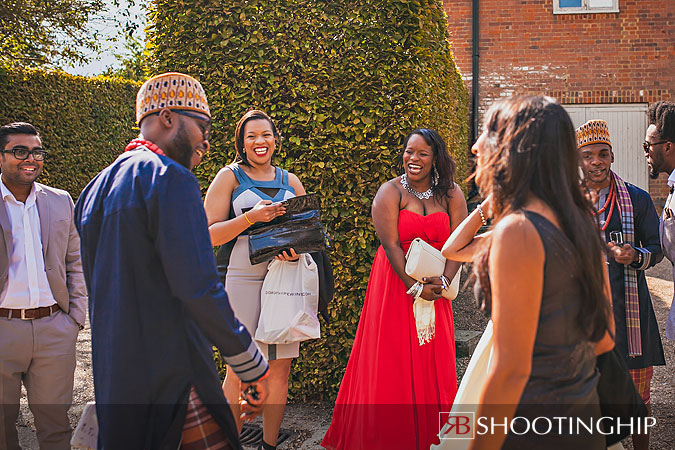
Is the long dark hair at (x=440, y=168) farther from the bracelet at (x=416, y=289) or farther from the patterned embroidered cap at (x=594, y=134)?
the patterned embroidered cap at (x=594, y=134)

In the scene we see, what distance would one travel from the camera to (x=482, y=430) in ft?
6.38

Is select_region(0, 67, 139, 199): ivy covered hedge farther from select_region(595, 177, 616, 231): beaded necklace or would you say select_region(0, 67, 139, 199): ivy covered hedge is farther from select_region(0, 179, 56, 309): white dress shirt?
select_region(595, 177, 616, 231): beaded necklace

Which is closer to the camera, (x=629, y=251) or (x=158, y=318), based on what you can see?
(x=158, y=318)

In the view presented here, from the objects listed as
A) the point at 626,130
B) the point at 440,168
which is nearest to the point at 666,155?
the point at 440,168

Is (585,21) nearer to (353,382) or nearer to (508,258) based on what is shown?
(353,382)

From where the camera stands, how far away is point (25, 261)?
3.91 m

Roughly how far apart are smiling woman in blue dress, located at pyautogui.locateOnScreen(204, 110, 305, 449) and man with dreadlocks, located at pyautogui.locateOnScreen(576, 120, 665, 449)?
2.05 metres

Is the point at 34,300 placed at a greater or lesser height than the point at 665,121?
lesser

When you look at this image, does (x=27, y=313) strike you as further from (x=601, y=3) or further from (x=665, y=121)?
(x=601, y=3)

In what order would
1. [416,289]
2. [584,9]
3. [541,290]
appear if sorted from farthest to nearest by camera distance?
[584,9]
[416,289]
[541,290]

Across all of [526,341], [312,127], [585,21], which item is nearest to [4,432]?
[312,127]

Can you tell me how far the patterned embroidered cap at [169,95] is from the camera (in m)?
2.48

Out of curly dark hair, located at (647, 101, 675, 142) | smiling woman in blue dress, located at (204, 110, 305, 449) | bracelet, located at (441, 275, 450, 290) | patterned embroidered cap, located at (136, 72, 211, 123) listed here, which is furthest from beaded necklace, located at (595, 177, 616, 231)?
patterned embroidered cap, located at (136, 72, 211, 123)

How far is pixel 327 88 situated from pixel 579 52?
36.7 ft
